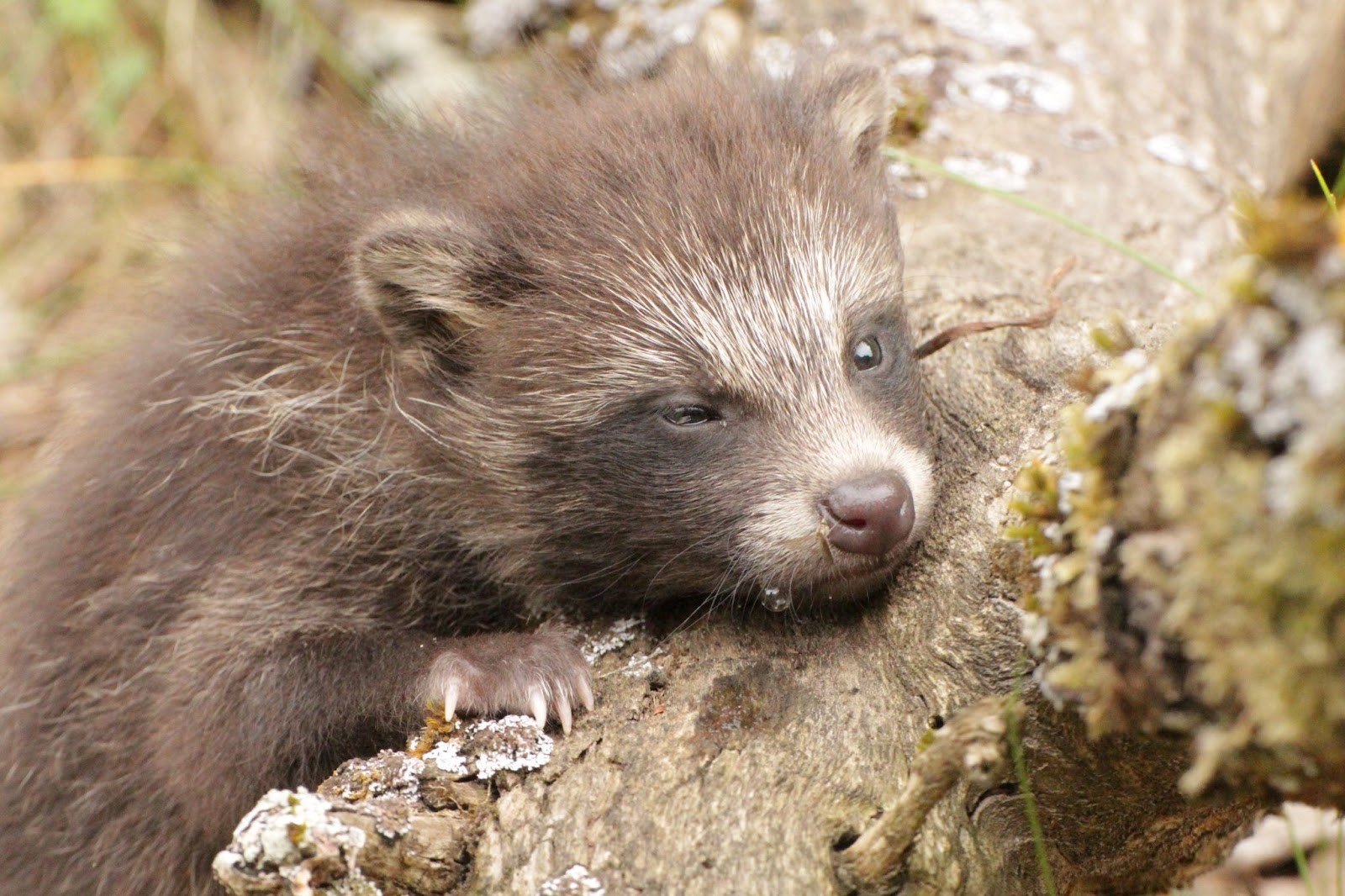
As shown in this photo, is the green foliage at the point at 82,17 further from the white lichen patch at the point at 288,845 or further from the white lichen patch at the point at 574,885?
the white lichen patch at the point at 574,885

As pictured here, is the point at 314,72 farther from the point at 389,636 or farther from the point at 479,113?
the point at 389,636

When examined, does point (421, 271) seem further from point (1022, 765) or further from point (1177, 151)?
point (1177, 151)

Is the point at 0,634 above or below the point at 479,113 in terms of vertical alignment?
below

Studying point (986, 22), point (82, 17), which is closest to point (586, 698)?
point (986, 22)

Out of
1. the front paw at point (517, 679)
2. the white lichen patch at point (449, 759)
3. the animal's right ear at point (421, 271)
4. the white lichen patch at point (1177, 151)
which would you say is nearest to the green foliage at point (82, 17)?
the animal's right ear at point (421, 271)

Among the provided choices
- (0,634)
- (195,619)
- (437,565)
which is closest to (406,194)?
(437,565)

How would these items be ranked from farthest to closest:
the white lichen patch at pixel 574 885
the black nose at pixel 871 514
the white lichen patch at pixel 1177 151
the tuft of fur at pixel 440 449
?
the white lichen patch at pixel 1177 151 < the tuft of fur at pixel 440 449 < the black nose at pixel 871 514 < the white lichen patch at pixel 574 885
